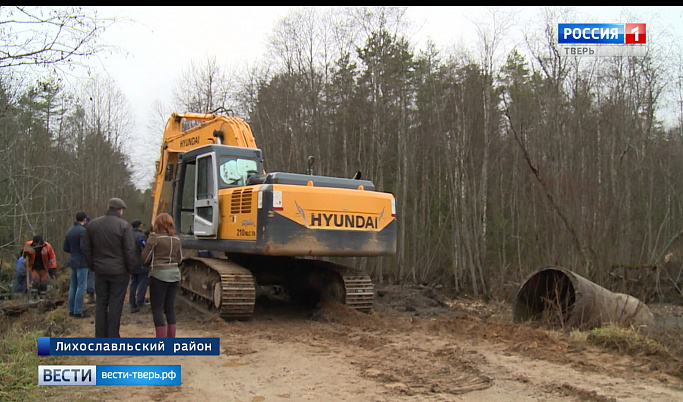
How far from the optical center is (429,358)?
6.32 meters

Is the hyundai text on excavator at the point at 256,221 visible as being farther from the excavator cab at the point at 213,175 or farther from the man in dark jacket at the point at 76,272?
the man in dark jacket at the point at 76,272

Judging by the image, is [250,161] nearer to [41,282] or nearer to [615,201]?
[41,282]

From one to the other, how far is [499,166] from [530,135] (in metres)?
2.22

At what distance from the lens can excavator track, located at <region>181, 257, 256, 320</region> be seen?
848 centimetres

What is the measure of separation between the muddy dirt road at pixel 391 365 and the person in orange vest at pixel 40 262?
3.89 m

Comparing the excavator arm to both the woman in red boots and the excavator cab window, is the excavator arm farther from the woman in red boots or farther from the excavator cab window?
the woman in red boots

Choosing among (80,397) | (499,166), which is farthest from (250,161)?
(499,166)

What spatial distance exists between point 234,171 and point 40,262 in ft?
17.4
